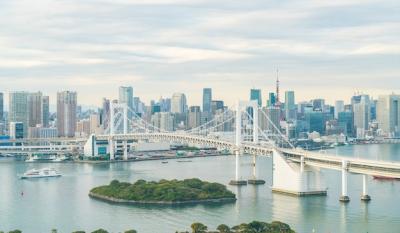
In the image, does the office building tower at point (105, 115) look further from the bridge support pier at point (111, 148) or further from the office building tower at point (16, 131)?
the bridge support pier at point (111, 148)

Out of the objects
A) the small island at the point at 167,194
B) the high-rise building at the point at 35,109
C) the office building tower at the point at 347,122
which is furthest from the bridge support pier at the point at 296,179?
the office building tower at the point at 347,122

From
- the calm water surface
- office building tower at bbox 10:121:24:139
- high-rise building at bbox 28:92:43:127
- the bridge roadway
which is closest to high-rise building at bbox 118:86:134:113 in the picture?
high-rise building at bbox 28:92:43:127

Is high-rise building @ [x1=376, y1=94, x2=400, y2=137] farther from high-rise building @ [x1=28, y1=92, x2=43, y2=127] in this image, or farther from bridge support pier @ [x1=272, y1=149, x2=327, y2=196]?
bridge support pier @ [x1=272, y1=149, x2=327, y2=196]

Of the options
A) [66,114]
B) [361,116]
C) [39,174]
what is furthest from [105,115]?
[39,174]

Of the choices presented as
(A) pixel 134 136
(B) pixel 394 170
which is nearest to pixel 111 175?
(A) pixel 134 136

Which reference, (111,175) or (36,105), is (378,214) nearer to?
(111,175)

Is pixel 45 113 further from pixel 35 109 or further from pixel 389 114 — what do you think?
pixel 389 114
